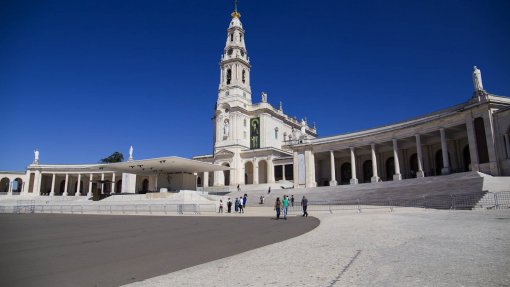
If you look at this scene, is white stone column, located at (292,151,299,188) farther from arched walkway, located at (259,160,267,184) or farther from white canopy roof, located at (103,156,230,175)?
arched walkway, located at (259,160,267,184)

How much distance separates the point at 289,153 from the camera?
62.9 meters

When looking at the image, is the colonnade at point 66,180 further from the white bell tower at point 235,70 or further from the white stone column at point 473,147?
the white stone column at point 473,147

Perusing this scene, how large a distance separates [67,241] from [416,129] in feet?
120

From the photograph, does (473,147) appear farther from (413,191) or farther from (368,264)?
(368,264)

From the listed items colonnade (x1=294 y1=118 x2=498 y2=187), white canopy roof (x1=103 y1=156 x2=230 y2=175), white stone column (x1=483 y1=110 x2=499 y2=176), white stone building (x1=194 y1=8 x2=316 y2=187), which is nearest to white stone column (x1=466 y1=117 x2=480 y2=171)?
colonnade (x1=294 y1=118 x2=498 y2=187)

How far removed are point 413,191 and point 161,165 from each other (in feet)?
103

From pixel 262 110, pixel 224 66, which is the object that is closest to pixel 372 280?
pixel 262 110

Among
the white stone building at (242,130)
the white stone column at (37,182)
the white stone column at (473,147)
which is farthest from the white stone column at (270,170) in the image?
the white stone column at (37,182)

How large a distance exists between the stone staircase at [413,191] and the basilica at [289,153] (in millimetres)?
4467

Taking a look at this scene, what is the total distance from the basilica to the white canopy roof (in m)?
0.13

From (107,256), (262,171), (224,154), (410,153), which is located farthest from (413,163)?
(107,256)

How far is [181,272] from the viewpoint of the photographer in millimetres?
6148

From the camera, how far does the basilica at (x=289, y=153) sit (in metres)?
30.2

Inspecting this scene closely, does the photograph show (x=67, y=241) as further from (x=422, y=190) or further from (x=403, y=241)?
(x=422, y=190)
